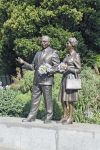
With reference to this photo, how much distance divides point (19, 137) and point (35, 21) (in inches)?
359

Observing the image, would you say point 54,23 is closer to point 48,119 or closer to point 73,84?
point 48,119

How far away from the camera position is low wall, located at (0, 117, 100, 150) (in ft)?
32.9

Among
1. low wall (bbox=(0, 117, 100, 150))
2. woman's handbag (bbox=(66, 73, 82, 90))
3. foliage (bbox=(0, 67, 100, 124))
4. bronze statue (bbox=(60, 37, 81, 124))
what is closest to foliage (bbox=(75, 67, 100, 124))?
foliage (bbox=(0, 67, 100, 124))

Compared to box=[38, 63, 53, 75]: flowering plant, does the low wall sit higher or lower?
lower

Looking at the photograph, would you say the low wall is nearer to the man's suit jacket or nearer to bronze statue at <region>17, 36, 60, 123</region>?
bronze statue at <region>17, 36, 60, 123</region>

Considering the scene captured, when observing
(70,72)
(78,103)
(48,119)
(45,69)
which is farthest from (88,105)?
(45,69)

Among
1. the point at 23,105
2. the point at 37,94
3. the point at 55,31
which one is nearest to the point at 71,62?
the point at 37,94

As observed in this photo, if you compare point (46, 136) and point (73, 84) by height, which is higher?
point (73, 84)

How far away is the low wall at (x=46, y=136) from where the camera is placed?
32.9 ft

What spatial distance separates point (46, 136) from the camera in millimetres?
10500

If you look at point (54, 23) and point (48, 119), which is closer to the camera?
point (48, 119)

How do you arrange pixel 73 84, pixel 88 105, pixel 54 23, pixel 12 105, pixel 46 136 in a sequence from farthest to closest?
1. pixel 54 23
2. pixel 12 105
3. pixel 88 105
4. pixel 46 136
5. pixel 73 84

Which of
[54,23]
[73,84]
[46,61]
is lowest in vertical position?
[73,84]

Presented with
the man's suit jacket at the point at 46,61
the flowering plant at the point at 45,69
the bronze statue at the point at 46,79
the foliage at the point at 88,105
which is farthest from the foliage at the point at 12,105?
the flowering plant at the point at 45,69
